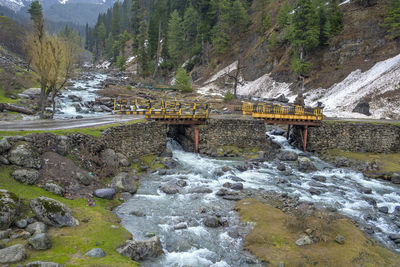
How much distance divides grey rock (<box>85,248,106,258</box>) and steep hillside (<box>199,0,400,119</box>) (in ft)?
133

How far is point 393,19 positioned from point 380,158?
114ft

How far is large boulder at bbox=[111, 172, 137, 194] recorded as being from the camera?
59.4 feet

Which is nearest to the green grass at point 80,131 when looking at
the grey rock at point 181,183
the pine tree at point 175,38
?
the grey rock at point 181,183

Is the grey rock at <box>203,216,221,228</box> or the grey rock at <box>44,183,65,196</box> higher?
the grey rock at <box>44,183,65,196</box>

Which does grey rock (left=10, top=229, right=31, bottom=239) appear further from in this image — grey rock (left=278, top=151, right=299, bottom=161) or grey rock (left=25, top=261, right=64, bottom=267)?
grey rock (left=278, top=151, right=299, bottom=161)

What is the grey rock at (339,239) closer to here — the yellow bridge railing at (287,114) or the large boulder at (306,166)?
the large boulder at (306,166)

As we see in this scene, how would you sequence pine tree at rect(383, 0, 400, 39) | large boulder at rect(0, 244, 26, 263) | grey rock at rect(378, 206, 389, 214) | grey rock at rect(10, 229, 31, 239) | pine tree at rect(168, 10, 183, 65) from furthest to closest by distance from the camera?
pine tree at rect(168, 10, 183, 65), pine tree at rect(383, 0, 400, 39), grey rock at rect(378, 206, 389, 214), grey rock at rect(10, 229, 31, 239), large boulder at rect(0, 244, 26, 263)

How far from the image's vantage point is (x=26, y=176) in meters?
14.3

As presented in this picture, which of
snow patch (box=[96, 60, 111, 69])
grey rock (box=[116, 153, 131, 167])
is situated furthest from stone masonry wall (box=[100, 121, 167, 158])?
snow patch (box=[96, 60, 111, 69])

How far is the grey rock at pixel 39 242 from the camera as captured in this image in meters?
10.1

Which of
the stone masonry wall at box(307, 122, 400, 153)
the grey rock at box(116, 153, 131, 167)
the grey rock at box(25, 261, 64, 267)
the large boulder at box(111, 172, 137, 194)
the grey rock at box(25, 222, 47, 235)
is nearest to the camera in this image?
the grey rock at box(25, 261, 64, 267)

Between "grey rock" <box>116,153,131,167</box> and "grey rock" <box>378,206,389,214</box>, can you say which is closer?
"grey rock" <box>378,206,389,214</box>

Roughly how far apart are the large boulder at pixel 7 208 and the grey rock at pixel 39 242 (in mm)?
1593

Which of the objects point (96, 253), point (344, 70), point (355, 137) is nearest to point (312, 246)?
point (96, 253)
